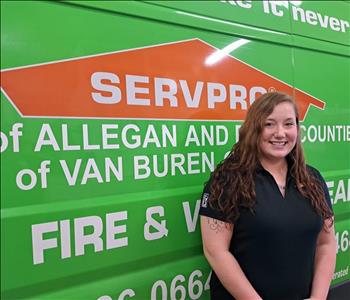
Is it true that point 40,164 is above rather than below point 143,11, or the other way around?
below

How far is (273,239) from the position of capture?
1.65m

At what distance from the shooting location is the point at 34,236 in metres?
1.39

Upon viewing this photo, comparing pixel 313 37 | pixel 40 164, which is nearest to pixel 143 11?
pixel 40 164

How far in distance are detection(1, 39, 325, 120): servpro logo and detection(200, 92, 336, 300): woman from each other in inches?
9.2

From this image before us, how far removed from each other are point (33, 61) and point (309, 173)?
1182mm

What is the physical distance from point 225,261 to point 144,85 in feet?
2.38

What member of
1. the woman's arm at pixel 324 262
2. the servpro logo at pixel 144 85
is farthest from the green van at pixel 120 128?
the woman's arm at pixel 324 262

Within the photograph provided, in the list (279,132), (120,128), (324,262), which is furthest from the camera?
(324,262)

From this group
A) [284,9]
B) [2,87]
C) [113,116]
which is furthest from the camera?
[284,9]

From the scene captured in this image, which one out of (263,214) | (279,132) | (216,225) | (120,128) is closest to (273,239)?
(263,214)

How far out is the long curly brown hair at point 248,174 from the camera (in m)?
1.63

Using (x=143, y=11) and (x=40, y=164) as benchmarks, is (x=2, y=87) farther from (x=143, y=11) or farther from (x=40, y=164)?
(x=143, y=11)

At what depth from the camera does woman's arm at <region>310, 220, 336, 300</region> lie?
1.85 m

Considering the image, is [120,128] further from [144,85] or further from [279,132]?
[279,132]
